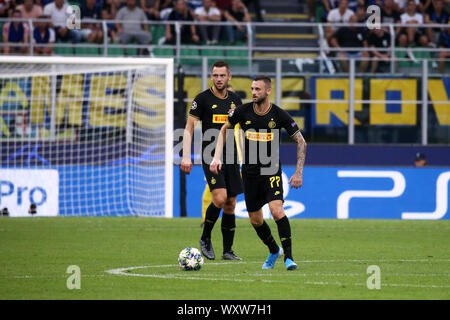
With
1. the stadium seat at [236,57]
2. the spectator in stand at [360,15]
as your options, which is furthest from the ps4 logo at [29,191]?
the spectator in stand at [360,15]

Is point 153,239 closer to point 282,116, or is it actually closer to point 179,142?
point 282,116

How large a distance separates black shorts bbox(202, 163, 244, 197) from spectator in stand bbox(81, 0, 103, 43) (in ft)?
35.6

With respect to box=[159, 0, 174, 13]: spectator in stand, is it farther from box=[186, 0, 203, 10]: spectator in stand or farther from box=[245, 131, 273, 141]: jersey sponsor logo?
box=[245, 131, 273, 141]: jersey sponsor logo

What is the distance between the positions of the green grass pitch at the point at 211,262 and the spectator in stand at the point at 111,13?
6.37 m

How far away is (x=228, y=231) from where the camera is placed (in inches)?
412

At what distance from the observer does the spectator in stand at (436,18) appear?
73.4ft

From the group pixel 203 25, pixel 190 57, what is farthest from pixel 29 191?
pixel 203 25

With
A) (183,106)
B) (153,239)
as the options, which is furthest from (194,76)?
(153,239)

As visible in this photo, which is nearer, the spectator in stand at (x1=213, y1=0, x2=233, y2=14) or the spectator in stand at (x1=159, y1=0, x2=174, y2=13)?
the spectator in stand at (x1=159, y1=0, x2=174, y2=13)

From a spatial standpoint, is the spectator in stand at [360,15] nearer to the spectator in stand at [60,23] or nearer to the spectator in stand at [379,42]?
the spectator in stand at [379,42]

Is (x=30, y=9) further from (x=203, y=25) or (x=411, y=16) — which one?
(x=411, y=16)

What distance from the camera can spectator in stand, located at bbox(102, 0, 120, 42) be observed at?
69.1ft

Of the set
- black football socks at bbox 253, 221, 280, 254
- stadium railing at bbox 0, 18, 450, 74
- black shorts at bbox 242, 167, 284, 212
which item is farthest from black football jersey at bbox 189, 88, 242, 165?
stadium railing at bbox 0, 18, 450, 74
